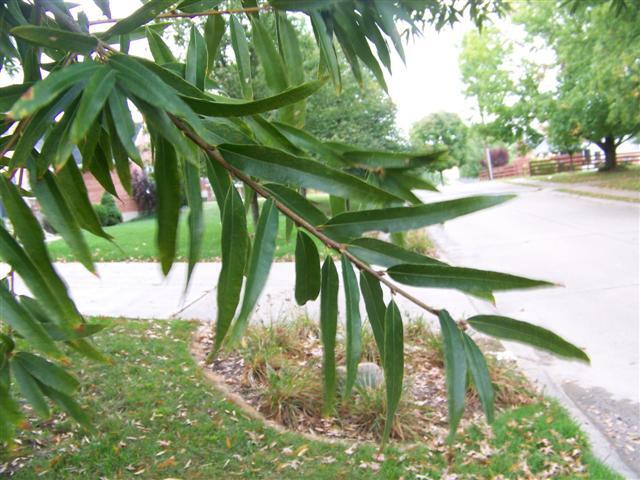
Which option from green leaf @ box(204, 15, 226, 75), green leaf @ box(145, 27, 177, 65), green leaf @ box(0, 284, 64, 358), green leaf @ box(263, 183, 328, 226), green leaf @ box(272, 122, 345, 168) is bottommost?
green leaf @ box(0, 284, 64, 358)

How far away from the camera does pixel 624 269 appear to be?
29.3 ft

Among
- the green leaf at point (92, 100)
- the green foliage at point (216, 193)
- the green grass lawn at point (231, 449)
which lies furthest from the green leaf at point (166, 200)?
the green grass lawn at point (231, 449)

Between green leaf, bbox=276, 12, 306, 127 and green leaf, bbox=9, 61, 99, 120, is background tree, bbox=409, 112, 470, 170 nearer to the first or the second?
green leaf, bbox=276, 12, 306, 127

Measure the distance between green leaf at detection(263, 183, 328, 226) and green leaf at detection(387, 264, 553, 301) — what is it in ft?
0.68

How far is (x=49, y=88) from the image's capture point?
3.41ft

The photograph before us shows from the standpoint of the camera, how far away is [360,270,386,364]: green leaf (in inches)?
54.0

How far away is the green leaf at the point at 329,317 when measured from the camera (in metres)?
1.44

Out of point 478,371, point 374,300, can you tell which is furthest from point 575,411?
point 374,300

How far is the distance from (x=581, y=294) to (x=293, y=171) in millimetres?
7598

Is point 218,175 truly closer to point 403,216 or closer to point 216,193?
point 216,193

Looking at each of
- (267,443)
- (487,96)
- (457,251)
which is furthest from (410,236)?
(487,96)

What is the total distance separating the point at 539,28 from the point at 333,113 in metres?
11.7

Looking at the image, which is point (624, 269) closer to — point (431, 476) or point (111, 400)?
point (431, 476)

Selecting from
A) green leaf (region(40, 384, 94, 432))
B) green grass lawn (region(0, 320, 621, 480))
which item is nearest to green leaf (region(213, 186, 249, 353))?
green leaf (region(40, 384, 94, 432))
